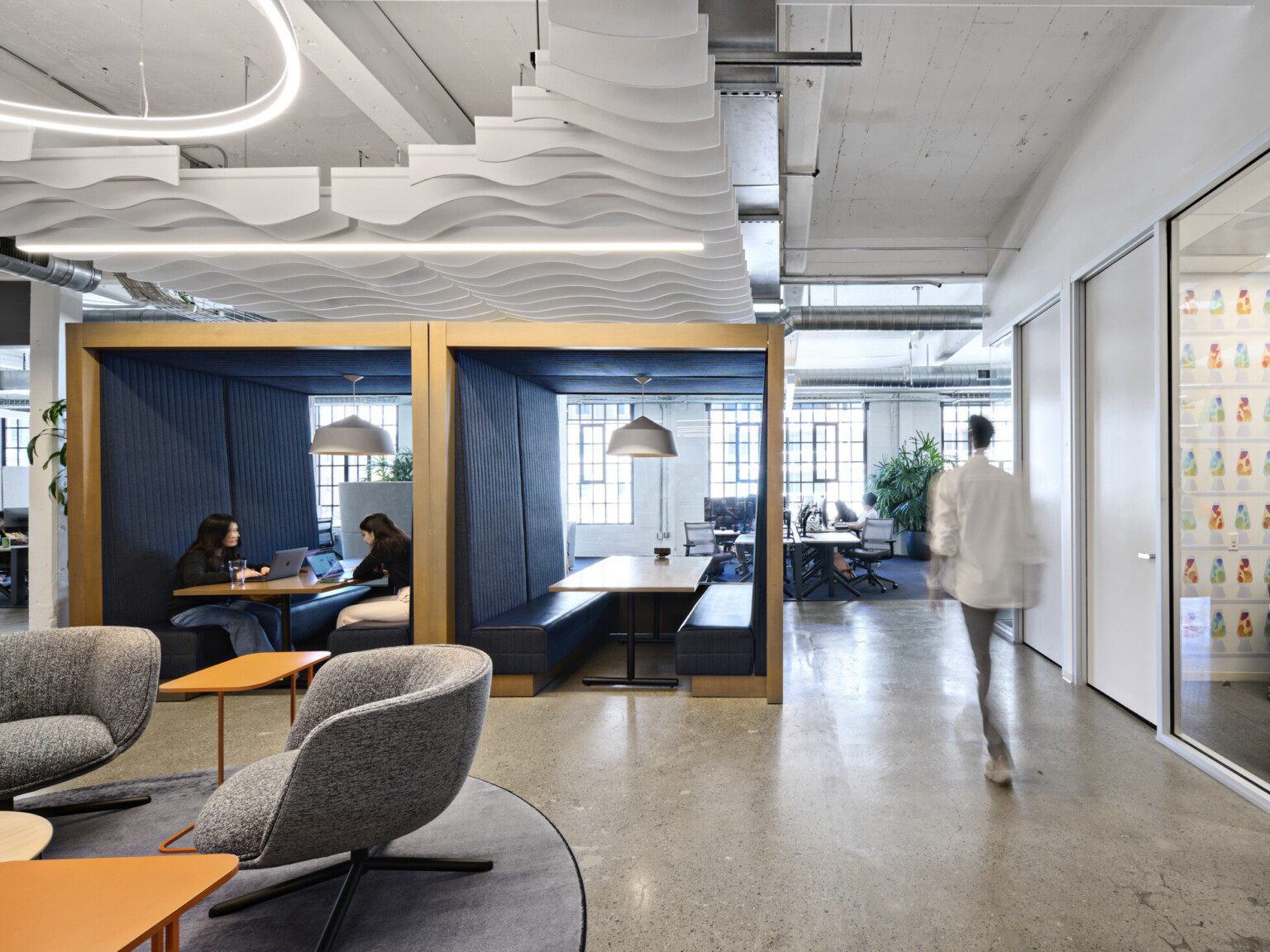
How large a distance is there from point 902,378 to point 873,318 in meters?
4.22

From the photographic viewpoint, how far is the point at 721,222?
4363mm

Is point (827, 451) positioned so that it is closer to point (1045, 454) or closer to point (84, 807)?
point (1045, 454)

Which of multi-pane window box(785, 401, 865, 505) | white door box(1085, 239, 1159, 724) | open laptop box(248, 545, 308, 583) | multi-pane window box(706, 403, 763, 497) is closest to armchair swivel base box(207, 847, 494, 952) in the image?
open laptop box(248, 545, 308, 583)

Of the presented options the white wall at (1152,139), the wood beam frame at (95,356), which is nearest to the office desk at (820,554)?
the white wall at (1152,139)

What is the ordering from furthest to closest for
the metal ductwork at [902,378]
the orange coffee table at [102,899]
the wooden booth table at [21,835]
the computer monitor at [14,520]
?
the metal ductwork at [902,378] < the computer monitor at [14,520] < the wooden booth table at [21,835] < the orange coffee table at [102,899]

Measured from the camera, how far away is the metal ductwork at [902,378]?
38.8 ft

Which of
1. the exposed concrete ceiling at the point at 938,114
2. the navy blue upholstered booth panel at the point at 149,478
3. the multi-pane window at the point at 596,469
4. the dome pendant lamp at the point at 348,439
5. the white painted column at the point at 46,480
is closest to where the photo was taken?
the exposed concrete ceiling at the point at 938,114

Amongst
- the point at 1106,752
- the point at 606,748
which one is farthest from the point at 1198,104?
the point at 606,748

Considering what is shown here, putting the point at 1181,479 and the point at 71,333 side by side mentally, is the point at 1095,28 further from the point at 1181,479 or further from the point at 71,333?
the point at 71,333

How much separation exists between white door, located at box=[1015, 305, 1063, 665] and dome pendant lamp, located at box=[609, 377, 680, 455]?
3.24m

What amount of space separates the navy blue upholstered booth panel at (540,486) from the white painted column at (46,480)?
3962mm

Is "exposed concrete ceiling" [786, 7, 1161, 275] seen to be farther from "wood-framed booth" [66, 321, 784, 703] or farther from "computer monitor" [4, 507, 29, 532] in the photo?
"computer monitor" [4, 507, 29, 532]

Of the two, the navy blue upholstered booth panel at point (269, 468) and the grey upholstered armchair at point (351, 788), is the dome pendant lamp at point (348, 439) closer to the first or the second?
the navy blue upholstered booth panel at point (269, 468)

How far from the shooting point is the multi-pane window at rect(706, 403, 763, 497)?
599 inches
